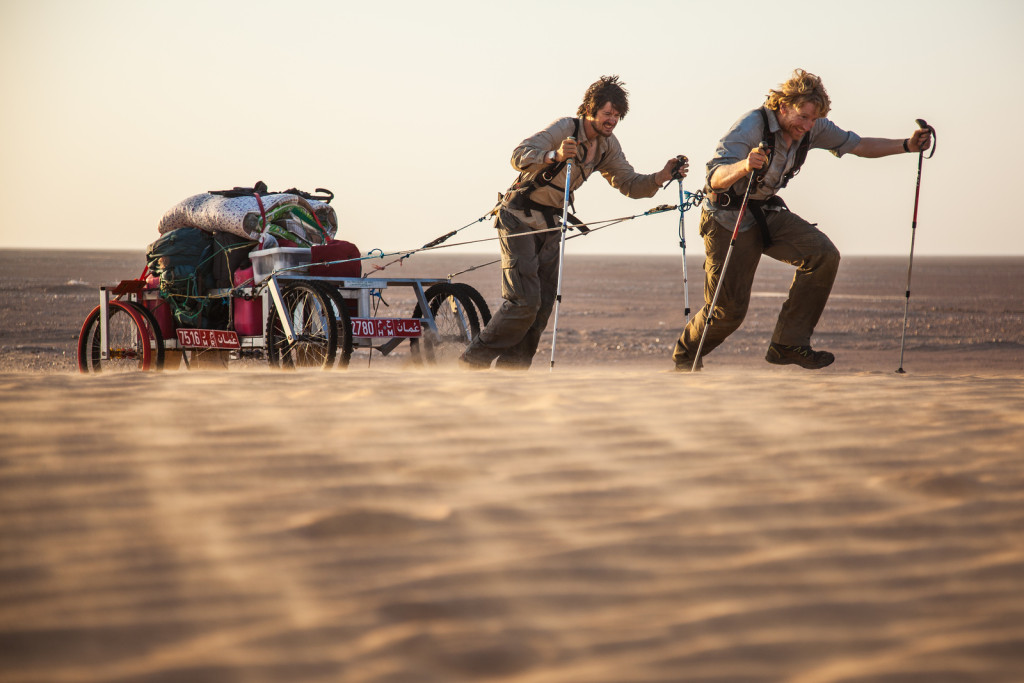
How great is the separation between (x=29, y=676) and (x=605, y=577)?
1454 mm

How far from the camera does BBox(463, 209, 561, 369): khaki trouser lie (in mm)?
7789

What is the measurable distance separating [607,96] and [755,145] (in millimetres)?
1097

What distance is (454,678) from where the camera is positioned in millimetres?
2512

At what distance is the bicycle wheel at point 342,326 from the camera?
7.44 m

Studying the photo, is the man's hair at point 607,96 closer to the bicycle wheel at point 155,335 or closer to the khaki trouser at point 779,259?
the khaki trouser at point 779,259

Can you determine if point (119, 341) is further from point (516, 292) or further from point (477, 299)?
point (516, 292)

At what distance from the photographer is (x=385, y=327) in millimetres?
7953

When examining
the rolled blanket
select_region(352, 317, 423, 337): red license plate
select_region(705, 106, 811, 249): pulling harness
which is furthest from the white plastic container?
select_region(705, 106, 811, 249): pulling harness

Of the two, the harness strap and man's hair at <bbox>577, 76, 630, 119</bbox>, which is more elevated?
man's hair at <bbox>577, 76, 630, 119</bbox>

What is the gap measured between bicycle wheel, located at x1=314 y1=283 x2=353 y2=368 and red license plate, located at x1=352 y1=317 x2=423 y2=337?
17 cm

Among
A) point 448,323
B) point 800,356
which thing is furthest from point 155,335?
point 800,356

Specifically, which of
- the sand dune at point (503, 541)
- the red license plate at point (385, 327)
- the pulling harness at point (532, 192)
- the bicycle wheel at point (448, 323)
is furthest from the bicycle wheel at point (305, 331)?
the sand dune at point (503, 541)

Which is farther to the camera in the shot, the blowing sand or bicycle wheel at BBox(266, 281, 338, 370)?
bicycle wheel at BBox(266, 281, 338, 370)

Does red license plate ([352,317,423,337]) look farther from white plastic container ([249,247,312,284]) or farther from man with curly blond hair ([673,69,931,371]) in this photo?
man with curly blond hair ([673,69,931,371])
